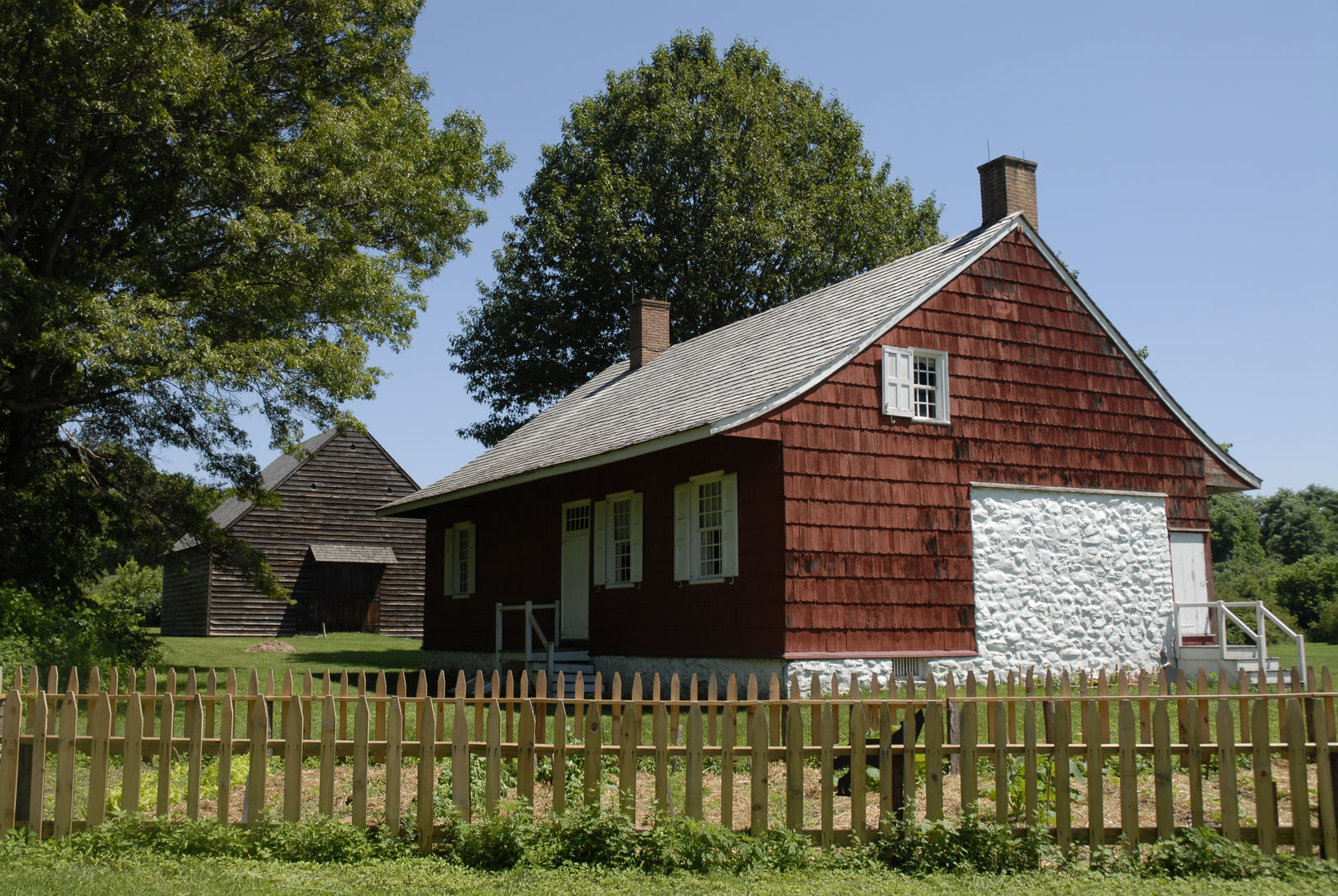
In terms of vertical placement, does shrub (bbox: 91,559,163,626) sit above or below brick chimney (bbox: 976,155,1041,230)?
below

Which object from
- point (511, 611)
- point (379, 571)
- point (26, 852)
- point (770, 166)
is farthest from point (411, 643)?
point (26, 852)

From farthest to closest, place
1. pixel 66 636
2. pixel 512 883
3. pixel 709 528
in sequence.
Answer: pixel 709 528, pixel 66 636, pixel 512 883

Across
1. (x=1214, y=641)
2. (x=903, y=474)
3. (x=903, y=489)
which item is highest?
(x=903, y=474)

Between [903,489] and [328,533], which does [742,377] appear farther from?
[328,533]

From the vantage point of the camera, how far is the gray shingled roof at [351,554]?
3622 centimetres

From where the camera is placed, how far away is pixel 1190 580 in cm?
1856

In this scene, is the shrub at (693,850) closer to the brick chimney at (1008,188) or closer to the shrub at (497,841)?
the shrub at (497,841)

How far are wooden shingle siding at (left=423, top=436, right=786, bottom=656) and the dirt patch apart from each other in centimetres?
540

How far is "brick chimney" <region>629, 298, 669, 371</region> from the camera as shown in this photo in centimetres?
2497

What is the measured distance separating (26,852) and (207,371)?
421 inches

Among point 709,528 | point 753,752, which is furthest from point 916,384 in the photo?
point 753,752

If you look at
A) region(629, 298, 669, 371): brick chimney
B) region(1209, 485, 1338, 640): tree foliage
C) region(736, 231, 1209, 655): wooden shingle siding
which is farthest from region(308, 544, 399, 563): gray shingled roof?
region(1209, 485, 1338, 640): tree foliage

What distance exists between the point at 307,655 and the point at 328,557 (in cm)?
1077

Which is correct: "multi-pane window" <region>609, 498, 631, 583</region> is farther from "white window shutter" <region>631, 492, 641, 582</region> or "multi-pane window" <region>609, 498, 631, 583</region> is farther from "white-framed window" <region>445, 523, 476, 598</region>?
"white-framed window" <region>445, 523, 476, 598</region>
